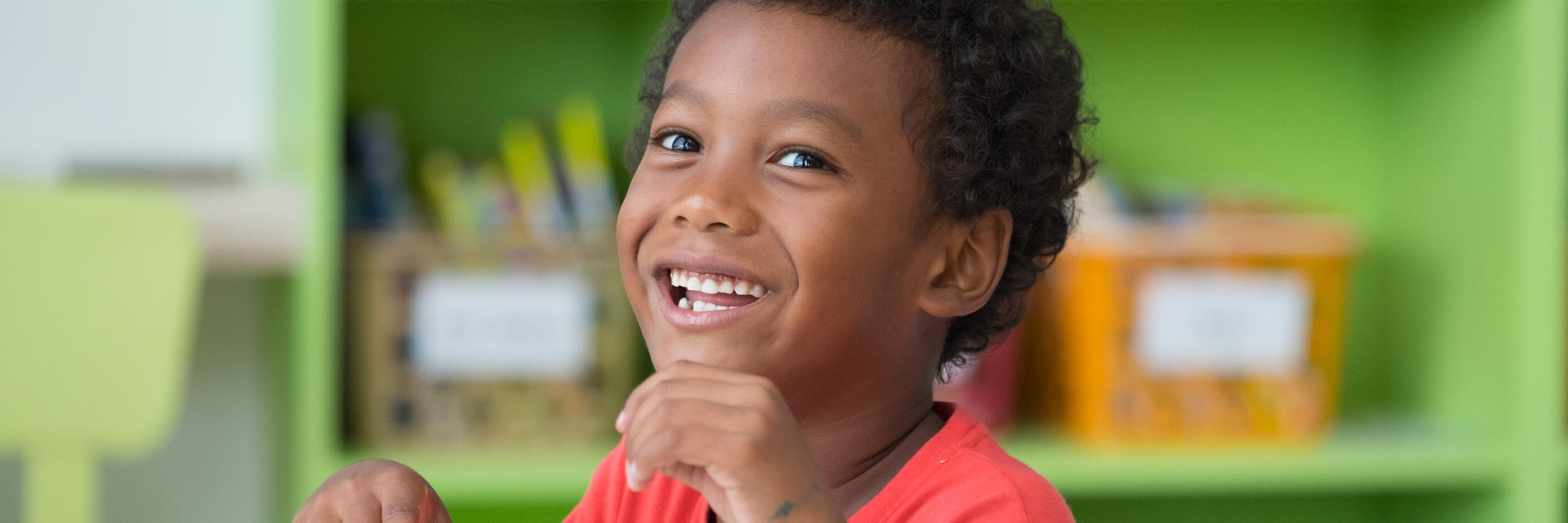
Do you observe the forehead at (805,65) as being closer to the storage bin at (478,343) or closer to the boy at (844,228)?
the boy at (844,228)

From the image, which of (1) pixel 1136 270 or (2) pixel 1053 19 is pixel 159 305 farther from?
(1) pixel 1136 270

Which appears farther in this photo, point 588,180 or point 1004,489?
point 588,180

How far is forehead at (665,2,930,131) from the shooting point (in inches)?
24.2

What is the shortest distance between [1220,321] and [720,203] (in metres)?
1.01

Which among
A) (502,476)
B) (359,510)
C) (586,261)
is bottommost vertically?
(502,476)

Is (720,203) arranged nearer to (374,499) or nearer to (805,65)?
(805,65)

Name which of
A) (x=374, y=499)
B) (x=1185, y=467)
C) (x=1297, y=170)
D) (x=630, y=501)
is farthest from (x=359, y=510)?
(x=1297, y=170)

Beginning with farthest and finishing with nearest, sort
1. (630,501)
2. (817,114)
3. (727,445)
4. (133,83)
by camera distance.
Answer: (133,83) → (630,501) → (817,114) → (727,445)

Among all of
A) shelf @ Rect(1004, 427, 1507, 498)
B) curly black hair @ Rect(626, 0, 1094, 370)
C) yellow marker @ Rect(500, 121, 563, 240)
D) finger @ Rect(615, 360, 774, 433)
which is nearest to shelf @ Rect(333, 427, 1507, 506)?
shelf @ Rect(1004, 427, 1507, 498)

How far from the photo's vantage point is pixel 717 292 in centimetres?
61

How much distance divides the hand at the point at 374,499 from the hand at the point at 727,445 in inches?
6.6

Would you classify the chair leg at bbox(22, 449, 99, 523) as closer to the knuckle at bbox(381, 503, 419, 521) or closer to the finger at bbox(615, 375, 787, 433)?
the knuckle at bbox(381, 503, 419, 521)

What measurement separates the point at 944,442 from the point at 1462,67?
1078 mm

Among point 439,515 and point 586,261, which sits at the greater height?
point 586,261
